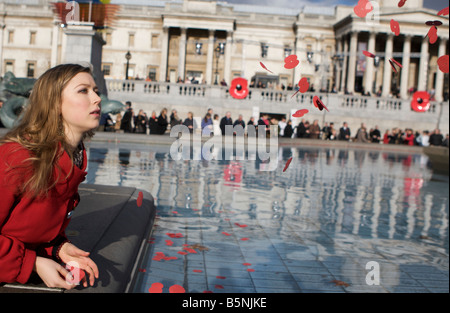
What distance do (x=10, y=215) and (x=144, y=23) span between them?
74.1 meters

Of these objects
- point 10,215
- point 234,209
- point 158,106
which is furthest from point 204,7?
point 10,215

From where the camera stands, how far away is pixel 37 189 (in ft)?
6.82

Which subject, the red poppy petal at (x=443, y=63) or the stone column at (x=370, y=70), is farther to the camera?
the stone column at (x=370, y=70)

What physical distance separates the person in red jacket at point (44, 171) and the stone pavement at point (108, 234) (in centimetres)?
14

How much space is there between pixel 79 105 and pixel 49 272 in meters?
0.66

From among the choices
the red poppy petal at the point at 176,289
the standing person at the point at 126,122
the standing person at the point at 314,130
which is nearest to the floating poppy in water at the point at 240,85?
the red poppy petal at the point at 176,289

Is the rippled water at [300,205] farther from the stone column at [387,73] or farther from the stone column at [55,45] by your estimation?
the stone column at [55,45]

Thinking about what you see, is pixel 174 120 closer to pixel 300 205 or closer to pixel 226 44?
pixel 300 205

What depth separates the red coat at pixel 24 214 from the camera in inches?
81.4

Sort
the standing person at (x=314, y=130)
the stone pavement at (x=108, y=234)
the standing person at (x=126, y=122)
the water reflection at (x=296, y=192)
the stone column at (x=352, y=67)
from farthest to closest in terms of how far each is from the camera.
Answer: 1. the stone column at (x=352, y=67)
2. the standing person at (x=314, y=130)
3. the standing person at (x=126, y=122)
4. the water reflection at (x=296, y=192)
5. the stone pavement at (x=108, y=234)

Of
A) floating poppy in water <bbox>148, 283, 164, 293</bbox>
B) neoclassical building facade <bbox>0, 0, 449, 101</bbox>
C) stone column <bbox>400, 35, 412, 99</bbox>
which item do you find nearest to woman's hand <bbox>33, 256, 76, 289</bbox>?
floating poppy in water <bbox>148, 283, 164, 293</bbox>

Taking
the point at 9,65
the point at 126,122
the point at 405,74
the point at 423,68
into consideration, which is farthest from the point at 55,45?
the point at 126,122

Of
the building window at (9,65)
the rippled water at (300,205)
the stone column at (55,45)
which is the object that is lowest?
the rippled water at (300,205)
